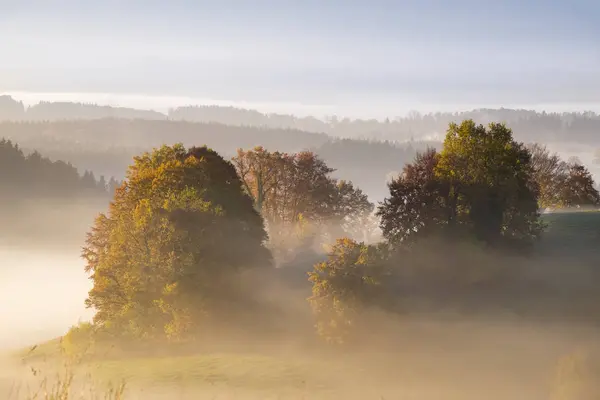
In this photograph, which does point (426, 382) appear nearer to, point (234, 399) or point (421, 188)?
point (234, 399)

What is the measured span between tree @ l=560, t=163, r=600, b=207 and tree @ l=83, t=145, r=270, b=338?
216ft

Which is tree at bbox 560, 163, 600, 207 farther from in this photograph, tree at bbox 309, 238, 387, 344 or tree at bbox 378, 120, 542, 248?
tree at bbox 309, 238, 387, 344

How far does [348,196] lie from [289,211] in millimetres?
17938

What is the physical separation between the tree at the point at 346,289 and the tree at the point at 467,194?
16038 mm

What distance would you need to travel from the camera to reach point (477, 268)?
64.2 m

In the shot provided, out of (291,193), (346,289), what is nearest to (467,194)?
(346,289)

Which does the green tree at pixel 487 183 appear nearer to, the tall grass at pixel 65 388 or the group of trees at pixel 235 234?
the group of trees at pixel 235 234

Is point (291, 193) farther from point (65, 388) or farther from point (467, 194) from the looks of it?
point (65, 388)

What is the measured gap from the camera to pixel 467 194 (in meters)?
64.5

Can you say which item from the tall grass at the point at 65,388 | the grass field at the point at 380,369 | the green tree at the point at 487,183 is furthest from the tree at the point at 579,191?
the tall grass at the point at 65,388

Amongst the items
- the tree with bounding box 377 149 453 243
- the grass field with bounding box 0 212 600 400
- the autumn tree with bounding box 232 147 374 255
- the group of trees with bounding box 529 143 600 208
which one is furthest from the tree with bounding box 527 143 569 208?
the grass field with bounding box 0 212 600 400

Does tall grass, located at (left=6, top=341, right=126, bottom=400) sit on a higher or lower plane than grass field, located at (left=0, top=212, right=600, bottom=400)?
higher

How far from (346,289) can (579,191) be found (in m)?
71.5

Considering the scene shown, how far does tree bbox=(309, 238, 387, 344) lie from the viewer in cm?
4822
